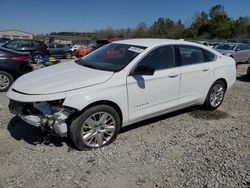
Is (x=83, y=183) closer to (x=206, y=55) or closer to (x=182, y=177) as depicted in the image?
(x=182, y=177)

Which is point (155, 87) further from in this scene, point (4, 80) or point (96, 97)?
point (4, 80)

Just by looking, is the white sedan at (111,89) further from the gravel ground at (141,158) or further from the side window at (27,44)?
the side window at (27,44)

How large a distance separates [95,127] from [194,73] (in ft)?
7.38

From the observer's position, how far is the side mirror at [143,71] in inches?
148

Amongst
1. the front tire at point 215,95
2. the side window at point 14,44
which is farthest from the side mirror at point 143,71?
the side window at point 14,44

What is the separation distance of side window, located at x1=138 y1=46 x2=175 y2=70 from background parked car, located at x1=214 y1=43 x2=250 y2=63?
451 inches

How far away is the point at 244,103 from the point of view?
20.3ft

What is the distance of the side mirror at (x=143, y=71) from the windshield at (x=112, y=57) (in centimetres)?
18

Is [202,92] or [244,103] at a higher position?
[202,92]

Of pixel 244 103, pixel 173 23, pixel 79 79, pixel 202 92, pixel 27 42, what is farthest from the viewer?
pixel 173 23

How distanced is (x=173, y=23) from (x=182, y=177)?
76.3m

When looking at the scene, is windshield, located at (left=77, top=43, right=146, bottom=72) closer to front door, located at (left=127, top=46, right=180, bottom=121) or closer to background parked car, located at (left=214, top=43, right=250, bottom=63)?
front door, located at (left=127, top=46, right=180, bottom=121)

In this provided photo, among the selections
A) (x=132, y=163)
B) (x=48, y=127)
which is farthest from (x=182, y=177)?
(x=48, y=127)

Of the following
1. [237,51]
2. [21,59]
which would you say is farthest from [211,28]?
[21,59]
